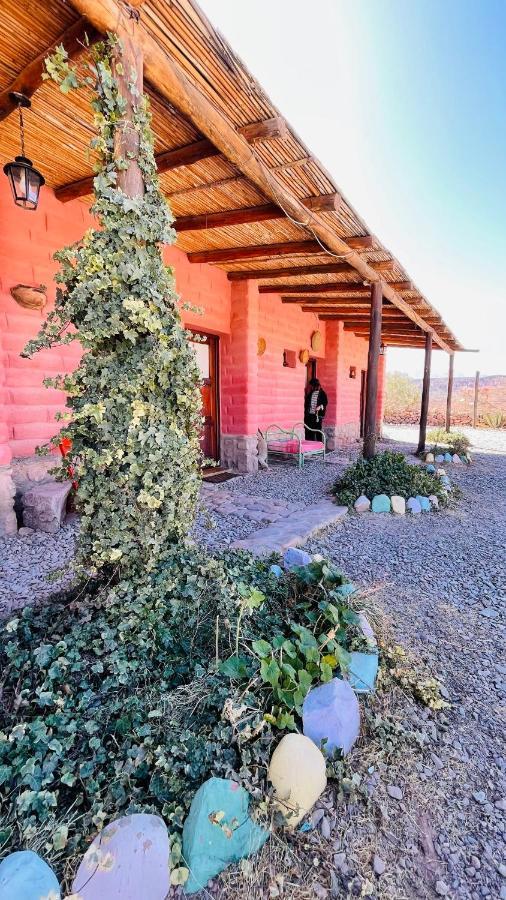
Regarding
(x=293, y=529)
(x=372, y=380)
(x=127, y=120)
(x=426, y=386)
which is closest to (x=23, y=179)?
(x=127, y=120)

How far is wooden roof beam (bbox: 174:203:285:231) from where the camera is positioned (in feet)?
13.1

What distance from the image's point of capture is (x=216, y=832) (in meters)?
1.16

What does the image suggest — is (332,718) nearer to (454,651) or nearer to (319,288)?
(454,651)

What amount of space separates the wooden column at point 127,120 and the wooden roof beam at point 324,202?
2.17 meters

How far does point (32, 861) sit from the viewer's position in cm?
102

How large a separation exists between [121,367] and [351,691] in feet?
5.70

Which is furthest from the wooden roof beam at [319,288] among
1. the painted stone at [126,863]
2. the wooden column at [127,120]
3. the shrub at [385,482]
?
the painted stone at [126,863]

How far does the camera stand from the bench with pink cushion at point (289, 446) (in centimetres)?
729

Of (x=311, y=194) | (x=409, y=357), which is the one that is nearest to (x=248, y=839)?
(x=311, y=194)

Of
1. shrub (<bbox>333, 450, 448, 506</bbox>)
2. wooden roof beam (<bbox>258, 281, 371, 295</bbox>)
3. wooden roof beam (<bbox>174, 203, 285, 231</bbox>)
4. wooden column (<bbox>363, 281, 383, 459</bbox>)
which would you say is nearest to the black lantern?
wooden roof beam (<bbox>174, 203, 285, 231</bbox>)

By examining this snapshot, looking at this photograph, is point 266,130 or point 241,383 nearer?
point 266,130

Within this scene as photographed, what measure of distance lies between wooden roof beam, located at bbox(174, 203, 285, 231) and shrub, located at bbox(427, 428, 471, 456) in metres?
6.49

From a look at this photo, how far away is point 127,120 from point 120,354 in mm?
1117

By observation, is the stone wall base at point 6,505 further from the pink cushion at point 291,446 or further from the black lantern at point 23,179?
the pink cushion at point 291,446
